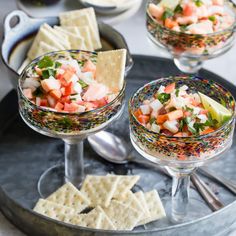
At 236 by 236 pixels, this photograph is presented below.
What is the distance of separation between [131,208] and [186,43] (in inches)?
19.9

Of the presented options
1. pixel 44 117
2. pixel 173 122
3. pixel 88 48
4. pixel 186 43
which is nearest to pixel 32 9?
pixel 88 48

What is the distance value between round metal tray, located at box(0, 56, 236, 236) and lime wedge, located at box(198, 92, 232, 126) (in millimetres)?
215

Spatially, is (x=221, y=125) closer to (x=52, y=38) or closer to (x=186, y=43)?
(x=186, y=43)

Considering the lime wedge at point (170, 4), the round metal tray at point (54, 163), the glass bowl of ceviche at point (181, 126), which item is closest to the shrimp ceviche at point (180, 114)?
the glass bowl of ceviche at point (181, 126)

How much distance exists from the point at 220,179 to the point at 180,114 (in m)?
0.35

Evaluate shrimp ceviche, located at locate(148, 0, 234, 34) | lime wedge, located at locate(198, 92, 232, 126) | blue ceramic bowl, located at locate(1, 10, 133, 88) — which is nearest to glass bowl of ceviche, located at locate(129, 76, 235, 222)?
lime wedge, located at locate(198, 92, 232, 126)

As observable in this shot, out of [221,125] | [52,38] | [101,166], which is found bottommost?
[101,166]

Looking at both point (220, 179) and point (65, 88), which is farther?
point (220, 179)

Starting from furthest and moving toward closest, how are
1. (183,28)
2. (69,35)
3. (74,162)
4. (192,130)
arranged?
(69,35)
(183,28)
(74,162)
(192,130)

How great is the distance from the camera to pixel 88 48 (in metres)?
2.23

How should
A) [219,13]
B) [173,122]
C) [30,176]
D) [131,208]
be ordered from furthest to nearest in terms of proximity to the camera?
[219,13]
[30,176]
[131,208]
[173,122]

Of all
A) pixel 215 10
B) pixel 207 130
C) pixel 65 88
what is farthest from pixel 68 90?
pixel 215 10

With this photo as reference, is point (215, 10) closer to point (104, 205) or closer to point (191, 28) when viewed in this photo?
point (191, 28)

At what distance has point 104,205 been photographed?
183 centimetres
